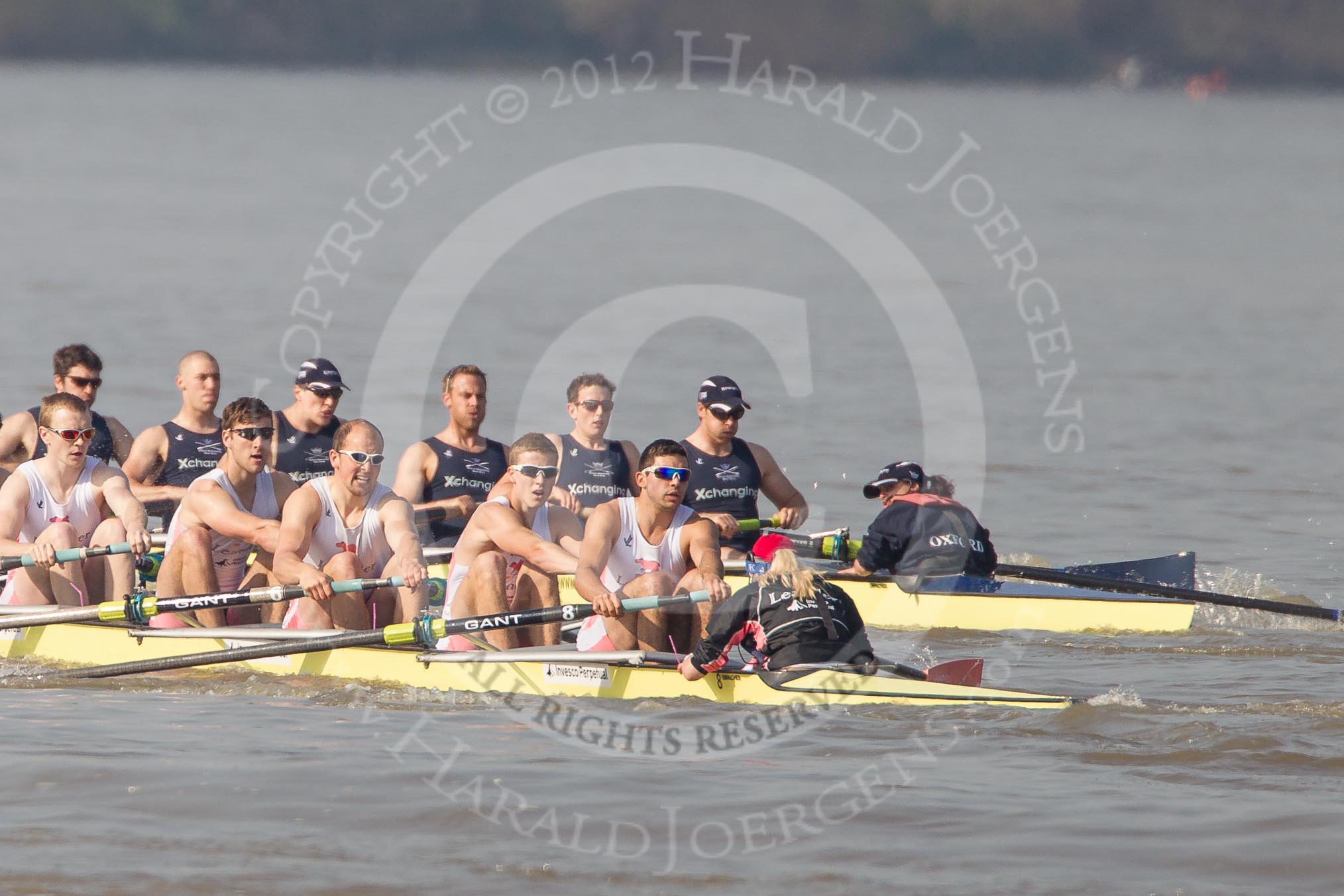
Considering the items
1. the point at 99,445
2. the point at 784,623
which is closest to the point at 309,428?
the point at 99,445

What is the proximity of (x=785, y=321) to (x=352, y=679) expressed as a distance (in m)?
20.0

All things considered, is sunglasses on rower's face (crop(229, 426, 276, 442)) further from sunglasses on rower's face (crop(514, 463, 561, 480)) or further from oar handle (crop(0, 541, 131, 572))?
sunglasses on rower's face (crop(514, 463, 561, 480))

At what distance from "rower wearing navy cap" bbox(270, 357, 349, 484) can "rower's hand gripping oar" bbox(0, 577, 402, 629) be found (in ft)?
6.29

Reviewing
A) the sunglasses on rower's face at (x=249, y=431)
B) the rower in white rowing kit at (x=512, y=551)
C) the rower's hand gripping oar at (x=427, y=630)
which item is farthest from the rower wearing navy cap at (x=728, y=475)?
the sunglasses on rower's face at (x=249, y=431)

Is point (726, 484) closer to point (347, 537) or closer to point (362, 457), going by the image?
point (347, 537)

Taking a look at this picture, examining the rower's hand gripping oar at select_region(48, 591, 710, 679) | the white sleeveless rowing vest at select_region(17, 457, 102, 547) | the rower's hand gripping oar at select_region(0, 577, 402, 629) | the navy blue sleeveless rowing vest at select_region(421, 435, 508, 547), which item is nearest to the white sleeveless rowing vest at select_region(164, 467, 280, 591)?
the rower's hand gripping oar at select_region(0, 577, 402, 629)

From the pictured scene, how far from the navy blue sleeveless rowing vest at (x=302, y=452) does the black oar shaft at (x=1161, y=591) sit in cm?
517

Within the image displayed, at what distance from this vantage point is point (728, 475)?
14.1 meters

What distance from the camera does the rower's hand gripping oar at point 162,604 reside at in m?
10.7

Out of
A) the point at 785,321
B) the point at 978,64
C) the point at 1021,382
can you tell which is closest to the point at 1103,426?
the point at 1021,382

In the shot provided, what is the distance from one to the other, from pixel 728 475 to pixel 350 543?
3.96 m

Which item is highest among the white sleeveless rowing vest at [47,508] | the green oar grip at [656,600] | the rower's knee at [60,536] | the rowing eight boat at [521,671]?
the white sleeveless rowing vest at [47,508]

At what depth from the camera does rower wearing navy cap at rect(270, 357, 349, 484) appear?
13.0 meters

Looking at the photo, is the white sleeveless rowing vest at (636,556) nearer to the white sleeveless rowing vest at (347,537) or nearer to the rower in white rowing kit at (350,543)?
the rower in white rowing kit at (350,543)
